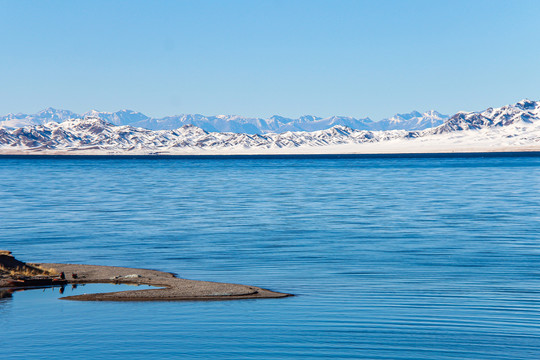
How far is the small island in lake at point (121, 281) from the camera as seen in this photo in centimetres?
1777

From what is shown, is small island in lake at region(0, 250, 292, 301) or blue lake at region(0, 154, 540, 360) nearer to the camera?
blue lake at region(0, 154, 540, 360)

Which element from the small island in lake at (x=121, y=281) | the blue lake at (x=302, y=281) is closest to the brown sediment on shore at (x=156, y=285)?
the small island in lake at (x=121, y=281)

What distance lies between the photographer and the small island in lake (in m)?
17.8

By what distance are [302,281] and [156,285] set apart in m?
4.10

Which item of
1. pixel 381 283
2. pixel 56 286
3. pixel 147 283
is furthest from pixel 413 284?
pixel 56 286

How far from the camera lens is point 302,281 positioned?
20141mm

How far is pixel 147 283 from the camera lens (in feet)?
64.3

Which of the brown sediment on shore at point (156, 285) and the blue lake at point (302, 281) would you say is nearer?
the blue lake at point (302, 281)

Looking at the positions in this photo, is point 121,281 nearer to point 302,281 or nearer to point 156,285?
point 156,285

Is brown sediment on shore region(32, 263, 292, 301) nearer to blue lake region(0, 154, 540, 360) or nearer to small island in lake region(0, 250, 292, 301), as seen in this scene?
small island in lake region(0, 250, 292, 301)

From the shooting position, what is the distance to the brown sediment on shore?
1770 cm

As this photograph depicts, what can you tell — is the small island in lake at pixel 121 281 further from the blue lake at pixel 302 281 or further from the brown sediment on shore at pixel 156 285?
the blue lake at pixel 302 281

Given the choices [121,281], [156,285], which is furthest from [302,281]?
[121,281]

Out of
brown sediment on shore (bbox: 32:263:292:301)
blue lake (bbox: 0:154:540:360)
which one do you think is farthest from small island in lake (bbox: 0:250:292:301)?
blue lake (bbox: 0:154:540:360)
